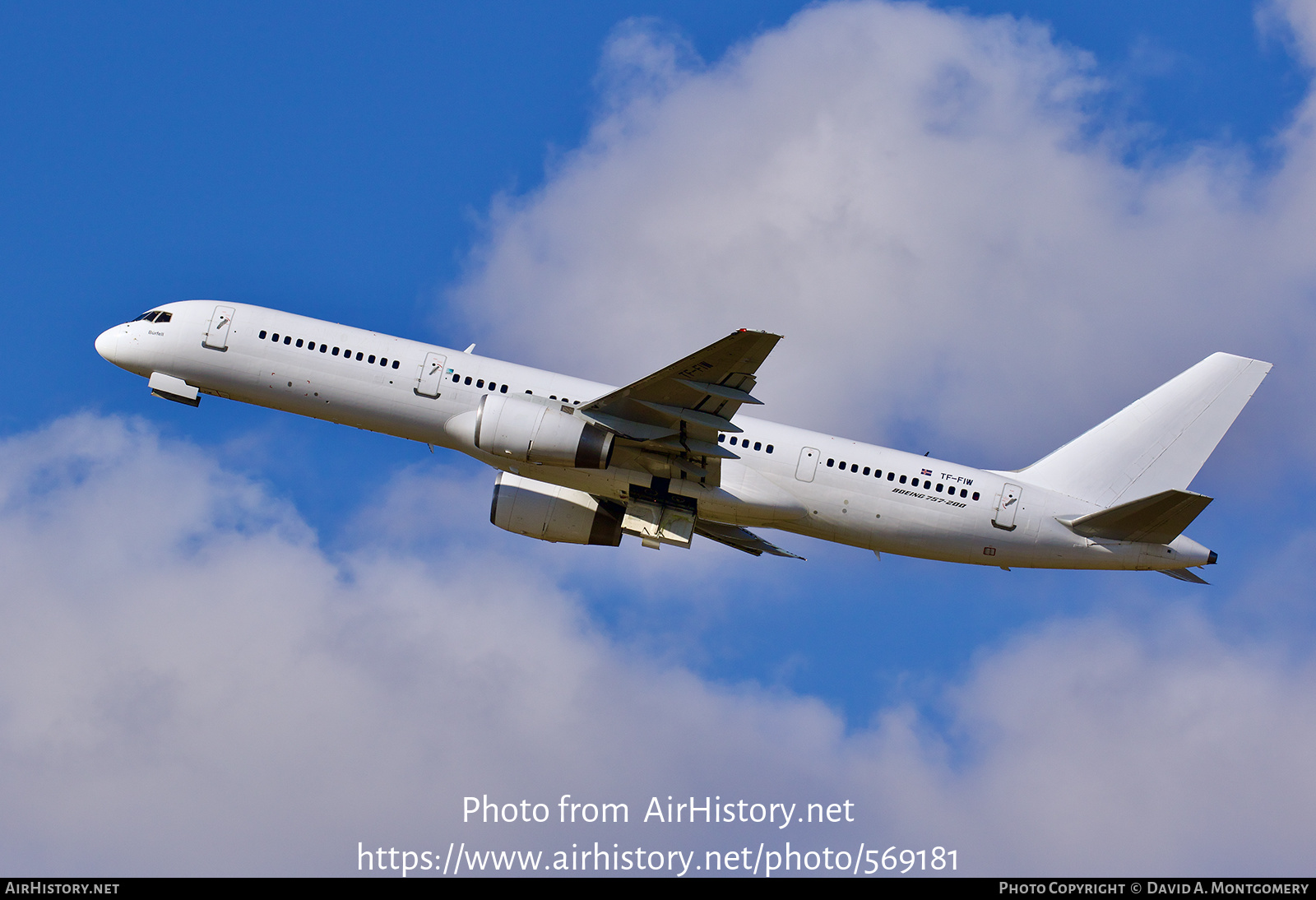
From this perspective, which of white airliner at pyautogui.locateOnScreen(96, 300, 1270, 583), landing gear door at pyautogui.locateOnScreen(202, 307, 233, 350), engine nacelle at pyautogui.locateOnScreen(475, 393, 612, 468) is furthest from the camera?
landing gear door at pyautogui.locateOnScreen(202, 307, 233, 350)

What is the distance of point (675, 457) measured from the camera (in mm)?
42469

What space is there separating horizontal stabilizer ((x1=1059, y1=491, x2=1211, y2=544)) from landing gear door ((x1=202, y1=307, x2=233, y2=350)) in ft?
96.7

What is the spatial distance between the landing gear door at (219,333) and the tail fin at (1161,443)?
28.5 metres

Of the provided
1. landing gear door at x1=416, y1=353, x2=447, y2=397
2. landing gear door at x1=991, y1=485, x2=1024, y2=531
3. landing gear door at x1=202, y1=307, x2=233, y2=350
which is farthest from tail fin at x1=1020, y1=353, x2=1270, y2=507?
landing gear door at x1=202, y1=307, x2=233, y2=350

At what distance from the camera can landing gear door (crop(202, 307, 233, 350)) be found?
44.1 metres

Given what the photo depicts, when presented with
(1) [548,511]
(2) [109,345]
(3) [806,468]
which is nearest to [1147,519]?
(3) [806,468]

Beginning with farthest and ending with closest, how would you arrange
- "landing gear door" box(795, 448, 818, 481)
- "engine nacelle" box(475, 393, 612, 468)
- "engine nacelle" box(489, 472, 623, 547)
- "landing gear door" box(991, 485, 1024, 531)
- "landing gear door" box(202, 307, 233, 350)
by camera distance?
"engine nacelle" box(489, 472, 623, 547) < "landing gear door" box(202, 307, 233, 350) < "landing gear door" box(991, 485, 1024, 531) < "landing gear door" box(795, 448, 818, 481) < "engine nacelle" box(475, 393, 612, 468)

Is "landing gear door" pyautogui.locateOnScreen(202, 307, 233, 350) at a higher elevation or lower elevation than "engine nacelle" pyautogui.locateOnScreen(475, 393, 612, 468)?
higher

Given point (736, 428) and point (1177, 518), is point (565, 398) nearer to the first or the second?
point (736, 428)

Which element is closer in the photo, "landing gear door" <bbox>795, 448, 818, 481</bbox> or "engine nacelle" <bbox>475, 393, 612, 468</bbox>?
"engine nacelle" <bbox>475, 393, 612, 468</bbox>

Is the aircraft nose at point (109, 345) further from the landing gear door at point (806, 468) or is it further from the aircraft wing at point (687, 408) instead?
the landing gear door at point (806, 468)

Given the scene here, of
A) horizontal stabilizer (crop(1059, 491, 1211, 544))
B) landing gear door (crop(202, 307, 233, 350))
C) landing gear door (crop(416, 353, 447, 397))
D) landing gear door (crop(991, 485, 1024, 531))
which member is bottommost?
horizontal stabilizer (crop(1059, 491, 1211, 544))

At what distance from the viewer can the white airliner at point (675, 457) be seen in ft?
137

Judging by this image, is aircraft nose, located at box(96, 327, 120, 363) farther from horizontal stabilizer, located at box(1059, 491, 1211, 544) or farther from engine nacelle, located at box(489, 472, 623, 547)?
horizontal stabilizer, located at box(1059, 491, 1211, 544)
